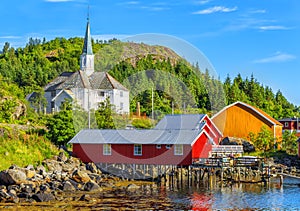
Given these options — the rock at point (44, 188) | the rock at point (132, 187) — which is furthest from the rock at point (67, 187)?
the rock at point (132, 187)

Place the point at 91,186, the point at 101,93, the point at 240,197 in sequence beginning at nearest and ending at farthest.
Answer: the point at 240,197
the point at 91,186
the point at 101,93

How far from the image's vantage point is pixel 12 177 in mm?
28797

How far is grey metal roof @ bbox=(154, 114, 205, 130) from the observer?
4041cm

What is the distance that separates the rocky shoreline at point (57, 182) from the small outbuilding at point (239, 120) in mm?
16957

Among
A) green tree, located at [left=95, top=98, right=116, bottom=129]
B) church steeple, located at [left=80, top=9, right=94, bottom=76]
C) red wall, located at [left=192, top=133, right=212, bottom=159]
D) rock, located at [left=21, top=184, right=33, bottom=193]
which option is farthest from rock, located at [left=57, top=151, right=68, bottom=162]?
church steeple, located at [left=80, top=9, right=94, bottom=76]

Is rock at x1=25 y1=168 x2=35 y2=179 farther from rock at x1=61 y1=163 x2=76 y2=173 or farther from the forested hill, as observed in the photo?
the forested hill

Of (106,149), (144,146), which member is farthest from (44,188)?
(144,146)

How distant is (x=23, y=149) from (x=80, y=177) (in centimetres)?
639

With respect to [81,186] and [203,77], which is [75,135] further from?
[203,77]

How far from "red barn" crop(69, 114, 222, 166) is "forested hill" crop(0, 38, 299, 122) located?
936cm

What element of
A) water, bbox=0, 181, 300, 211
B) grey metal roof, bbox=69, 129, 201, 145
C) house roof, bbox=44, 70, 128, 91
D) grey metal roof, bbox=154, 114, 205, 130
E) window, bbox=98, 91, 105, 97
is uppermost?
house roof, bbox=44, 70, 128, 91

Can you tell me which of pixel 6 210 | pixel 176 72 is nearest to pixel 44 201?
pixel 6 210

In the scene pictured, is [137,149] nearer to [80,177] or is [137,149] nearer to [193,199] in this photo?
[80,177]

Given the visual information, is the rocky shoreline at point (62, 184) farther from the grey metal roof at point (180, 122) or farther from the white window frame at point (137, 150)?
the grey metal roof at point (180, 122)
